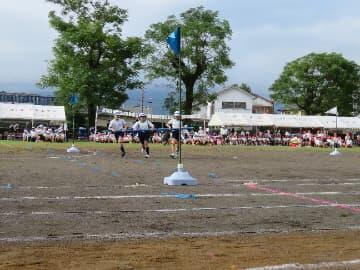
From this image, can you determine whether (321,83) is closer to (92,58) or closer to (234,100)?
(234,100)

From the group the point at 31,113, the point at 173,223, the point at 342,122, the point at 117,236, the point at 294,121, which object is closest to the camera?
the point at 117,236

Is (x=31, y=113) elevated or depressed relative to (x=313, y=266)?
elevated

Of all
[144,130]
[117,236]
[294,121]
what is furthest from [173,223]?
[294,121]

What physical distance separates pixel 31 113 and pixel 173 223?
52223mm

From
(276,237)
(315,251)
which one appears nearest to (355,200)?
(276,237)

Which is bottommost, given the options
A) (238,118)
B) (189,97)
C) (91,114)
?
(238,118)

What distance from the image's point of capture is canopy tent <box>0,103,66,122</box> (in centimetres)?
5812

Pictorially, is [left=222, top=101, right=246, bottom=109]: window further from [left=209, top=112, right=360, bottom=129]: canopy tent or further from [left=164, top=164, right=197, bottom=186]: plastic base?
[left=164, top=164, right=197, bottom=186]: plastic base

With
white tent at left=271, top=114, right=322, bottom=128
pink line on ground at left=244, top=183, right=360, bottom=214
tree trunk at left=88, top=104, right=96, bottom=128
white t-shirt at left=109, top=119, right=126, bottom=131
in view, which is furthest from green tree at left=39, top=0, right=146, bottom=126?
pink line on ground at left=244, top=183, right=360, bottom=214

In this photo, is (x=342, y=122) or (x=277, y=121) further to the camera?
(x=342, y=122)

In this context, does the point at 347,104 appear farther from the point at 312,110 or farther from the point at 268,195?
the point at 268,195

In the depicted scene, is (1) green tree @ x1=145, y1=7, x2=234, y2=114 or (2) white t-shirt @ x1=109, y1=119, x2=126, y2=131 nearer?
(2) white t-shirt @ x1=109, y1=119, x2=126, y2=131

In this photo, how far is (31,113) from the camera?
192ft

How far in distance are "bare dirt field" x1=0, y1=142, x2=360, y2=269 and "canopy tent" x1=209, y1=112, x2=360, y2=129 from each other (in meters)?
54.9
